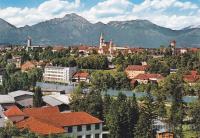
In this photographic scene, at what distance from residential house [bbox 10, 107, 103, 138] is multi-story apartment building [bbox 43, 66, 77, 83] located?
43.2 meters

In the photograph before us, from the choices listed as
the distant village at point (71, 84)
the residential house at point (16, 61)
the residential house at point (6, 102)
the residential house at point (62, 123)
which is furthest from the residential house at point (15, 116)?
the residential house at point (16, 61)

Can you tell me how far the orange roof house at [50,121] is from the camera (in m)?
24.2

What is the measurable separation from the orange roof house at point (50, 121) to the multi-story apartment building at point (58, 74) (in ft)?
139

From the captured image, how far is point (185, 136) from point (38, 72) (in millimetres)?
41900

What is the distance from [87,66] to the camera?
2970 inches

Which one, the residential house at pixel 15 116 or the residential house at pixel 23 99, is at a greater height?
the residential house at pixel 15 116

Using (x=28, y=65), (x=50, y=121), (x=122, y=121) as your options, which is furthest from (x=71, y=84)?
(x=50, y=121)

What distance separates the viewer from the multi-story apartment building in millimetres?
73000

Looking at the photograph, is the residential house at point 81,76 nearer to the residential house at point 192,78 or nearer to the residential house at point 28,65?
the residential house at point 28,65

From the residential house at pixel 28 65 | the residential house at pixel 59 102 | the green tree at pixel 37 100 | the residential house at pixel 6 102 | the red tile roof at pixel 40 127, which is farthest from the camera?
the residential house at pixel 28 65

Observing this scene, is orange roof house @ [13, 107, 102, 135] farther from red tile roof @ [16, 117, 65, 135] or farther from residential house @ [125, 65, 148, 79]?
residential house @ [125, 65, 148, 79]

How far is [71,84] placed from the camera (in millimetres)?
67625

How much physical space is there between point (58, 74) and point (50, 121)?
160 ft

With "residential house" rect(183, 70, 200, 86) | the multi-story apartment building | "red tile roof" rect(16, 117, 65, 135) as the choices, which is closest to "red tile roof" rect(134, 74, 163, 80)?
"residential house" rect(183, 70, 200, 86)
